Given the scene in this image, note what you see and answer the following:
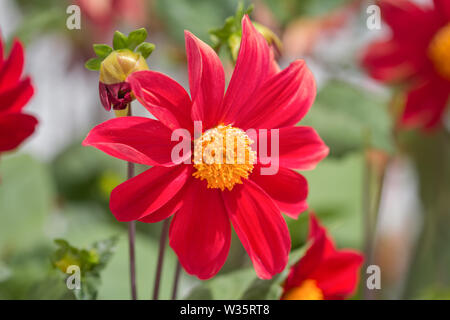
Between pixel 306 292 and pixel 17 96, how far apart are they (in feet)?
0.50

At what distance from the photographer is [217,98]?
21cm

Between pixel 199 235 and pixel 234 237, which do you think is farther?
pixel 234 237

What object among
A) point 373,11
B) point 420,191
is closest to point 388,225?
point 420,191

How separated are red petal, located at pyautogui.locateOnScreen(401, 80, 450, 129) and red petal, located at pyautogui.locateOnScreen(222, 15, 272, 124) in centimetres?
23

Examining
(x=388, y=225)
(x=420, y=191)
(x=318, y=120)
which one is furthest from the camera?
(x=388, y=225)

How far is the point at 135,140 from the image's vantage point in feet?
0.63

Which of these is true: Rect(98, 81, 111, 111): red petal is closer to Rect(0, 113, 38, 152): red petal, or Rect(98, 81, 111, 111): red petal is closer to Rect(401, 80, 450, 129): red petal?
Rect(0, 113, 38, 152): red petal

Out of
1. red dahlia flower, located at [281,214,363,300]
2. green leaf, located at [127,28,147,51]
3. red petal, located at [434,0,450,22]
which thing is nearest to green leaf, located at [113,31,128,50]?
green leaf, located at [127,28,147,51]

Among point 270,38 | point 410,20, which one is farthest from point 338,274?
point 410,20

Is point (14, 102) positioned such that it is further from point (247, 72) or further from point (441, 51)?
point (441, 51)

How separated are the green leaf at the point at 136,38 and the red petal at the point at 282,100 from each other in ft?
0.15

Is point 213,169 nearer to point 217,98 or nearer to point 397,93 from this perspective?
point 217,98

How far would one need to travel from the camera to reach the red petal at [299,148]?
0.69 feet
